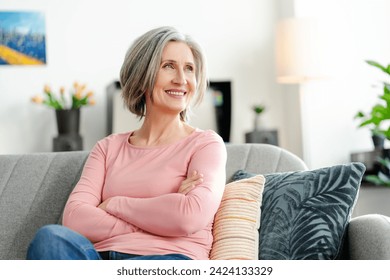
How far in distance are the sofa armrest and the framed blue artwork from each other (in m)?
4.04

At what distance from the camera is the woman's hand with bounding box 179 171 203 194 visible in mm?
1908

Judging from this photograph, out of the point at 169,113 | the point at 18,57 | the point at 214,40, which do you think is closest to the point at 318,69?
the point at 214,40

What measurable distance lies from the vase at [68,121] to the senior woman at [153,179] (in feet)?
9.89

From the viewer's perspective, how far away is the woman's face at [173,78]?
2127 millimetres

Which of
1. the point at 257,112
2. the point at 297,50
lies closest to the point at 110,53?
the point at 257,112

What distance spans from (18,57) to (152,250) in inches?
155

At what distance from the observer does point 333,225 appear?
188 cm

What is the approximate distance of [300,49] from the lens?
195 inches

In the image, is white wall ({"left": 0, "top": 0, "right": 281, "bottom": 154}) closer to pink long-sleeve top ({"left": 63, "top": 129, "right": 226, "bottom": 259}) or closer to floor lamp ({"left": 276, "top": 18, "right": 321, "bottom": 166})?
floor lamp ({"left": 276, "top": 18, "right": 321, "bottom": 166})

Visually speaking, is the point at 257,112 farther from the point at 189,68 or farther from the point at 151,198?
the point at 151,198

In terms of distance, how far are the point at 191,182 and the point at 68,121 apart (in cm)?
344

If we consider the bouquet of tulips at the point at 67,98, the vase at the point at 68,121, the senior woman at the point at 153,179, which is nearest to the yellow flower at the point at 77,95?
the bouquet of tulips at the point at 67,98
